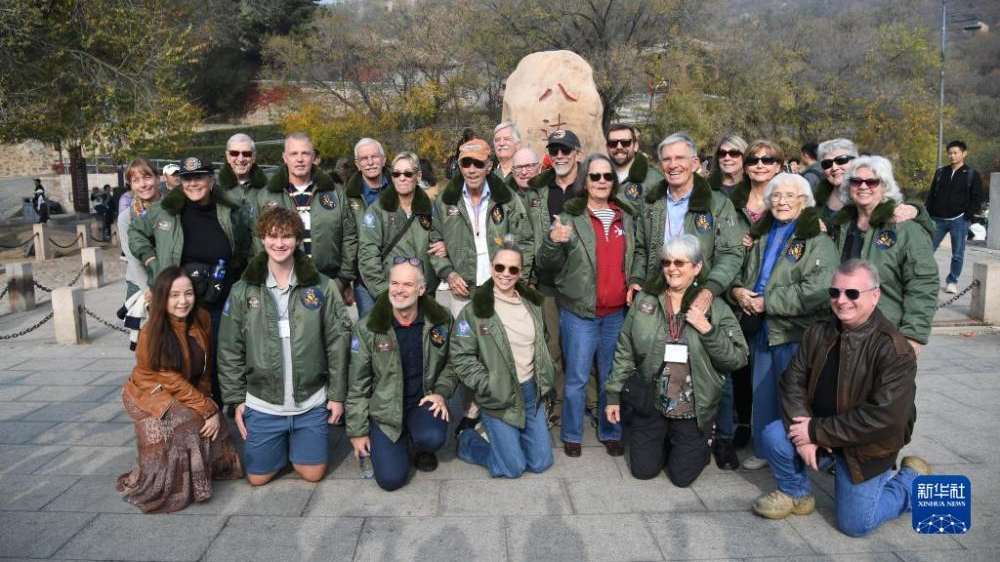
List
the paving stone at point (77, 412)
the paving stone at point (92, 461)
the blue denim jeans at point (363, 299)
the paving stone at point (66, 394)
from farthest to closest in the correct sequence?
the paving stone at point (66, 394) → the paving stone at point (77, 412) → the blue denim jeans at point (363, 299) → the paving stone at point (92, 461)

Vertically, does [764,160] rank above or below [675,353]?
above

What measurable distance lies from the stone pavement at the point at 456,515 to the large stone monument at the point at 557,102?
6550 mm

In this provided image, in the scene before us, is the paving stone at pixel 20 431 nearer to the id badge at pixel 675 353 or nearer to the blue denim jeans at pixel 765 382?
the id badge at pixel 675 353

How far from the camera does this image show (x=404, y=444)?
4359 mm

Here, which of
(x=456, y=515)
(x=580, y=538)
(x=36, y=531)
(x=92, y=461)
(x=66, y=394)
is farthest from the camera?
(x=66, y=394)

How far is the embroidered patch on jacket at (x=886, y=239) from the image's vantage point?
408 centimetres

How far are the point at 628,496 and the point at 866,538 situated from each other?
121 centimetres

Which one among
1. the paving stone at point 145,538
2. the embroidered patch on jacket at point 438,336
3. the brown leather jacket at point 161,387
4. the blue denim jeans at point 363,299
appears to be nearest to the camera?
the paving stone at point 145,538

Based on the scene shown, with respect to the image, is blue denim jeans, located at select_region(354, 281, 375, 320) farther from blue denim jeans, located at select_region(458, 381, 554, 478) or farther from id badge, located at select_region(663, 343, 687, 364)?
id badge, located at select_region(663, 343, 687, 364)

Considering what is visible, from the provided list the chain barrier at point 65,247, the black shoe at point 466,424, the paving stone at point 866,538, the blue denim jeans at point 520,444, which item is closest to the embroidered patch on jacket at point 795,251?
the paving stone at point 866,538

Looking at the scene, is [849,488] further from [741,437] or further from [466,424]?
[466,424]

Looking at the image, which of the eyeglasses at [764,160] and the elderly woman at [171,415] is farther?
the eyeglasses at [764,160]

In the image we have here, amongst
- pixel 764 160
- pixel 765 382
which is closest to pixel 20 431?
pixel 765 382

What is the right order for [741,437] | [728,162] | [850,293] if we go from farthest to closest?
[728,162], [741,437], [850,293]
